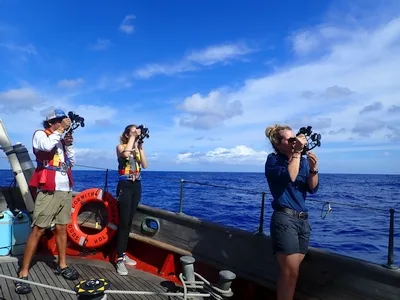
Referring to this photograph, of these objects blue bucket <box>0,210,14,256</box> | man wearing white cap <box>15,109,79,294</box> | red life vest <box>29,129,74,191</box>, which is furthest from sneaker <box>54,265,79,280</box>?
blue bucket <box>0,210,14,256</box>

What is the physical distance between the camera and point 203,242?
172 inches

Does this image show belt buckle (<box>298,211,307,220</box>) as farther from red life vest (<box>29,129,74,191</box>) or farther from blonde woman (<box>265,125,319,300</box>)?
red life vest (<box>29,129,74,191</box>)

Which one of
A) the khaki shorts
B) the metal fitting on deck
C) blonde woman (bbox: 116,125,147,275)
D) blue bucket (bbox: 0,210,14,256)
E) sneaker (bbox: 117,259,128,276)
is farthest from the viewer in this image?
blue bucket (bbox: 0,210,14,256)

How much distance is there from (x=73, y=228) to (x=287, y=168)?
3.30m

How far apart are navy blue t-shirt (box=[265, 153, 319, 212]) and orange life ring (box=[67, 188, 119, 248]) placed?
269 cm

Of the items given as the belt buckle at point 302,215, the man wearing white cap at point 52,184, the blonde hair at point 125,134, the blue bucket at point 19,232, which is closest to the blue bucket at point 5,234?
the blue bucket at point 19,232

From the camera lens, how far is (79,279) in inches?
160

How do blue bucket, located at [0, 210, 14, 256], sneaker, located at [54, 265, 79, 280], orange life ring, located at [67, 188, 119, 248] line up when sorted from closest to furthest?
sneaker, located at [54, 265, 79, 280] < blue bucket, located at [0, 210, 14, 256] < orange life ring, located at [67, 188, 119, 248]

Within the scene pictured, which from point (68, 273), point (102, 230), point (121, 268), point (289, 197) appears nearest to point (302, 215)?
point (289, 197)

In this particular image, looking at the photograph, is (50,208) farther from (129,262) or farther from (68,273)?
(129,262)

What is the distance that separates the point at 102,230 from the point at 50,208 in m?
1.20

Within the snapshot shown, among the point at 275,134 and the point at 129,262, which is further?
the point at 129,262

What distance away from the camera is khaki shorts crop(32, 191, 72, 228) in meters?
3.79

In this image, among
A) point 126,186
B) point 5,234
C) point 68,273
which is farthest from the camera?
point 5,234
